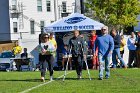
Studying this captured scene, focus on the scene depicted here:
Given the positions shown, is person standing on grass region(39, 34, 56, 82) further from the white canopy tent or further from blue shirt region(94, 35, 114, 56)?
the white canopy tent

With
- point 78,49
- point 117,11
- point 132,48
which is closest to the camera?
point 78,49

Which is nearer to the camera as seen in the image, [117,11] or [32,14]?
[117,11]

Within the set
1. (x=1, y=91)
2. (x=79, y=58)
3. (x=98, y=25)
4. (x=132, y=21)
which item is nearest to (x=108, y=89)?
(x=1, y=91)

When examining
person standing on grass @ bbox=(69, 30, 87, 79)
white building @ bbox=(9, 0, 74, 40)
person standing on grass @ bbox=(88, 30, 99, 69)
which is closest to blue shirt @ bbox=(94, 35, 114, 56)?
person standing on grass @ bbox=(69, 30, 87, 79)

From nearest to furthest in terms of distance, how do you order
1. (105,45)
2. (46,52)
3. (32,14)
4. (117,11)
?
(105,45)
(46,52)
(117,11)
(32,14)

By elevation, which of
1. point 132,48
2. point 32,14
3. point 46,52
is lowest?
point 132,48

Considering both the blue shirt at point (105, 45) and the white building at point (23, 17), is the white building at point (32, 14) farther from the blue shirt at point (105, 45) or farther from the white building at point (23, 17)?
the blue shirt at point (105, 45)

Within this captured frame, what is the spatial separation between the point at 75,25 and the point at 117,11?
24031mm

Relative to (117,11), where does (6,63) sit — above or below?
below

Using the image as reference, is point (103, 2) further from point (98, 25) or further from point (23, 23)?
point (98, 25)

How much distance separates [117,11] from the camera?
5250 centimetres

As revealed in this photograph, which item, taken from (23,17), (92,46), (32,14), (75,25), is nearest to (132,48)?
(92,46)

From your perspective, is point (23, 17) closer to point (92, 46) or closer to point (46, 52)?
point (92, 46)

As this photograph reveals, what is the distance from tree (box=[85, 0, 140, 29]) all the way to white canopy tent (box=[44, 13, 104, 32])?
849 inches
